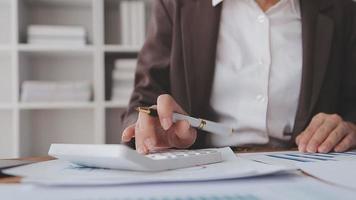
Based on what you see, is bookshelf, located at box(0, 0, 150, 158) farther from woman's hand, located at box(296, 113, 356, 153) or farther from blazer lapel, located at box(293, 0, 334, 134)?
woman's hand, located at box(296, 113, 356, 153)

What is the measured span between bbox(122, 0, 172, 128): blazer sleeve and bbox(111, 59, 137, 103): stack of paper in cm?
85

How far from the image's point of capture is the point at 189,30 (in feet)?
2.83

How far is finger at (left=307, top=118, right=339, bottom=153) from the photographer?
60cm

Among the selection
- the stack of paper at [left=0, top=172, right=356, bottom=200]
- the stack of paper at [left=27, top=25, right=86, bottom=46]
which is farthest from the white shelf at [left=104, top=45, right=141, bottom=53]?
the stack of paper at [left=0, top=172, right=356, bottom=200]

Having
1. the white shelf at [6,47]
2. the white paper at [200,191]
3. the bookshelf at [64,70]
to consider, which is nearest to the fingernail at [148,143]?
the white paper at [200,191]

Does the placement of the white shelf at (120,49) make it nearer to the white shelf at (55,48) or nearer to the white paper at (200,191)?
the white shelf at (55,48)

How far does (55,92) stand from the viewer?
171 cm

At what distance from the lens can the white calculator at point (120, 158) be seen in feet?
1.21

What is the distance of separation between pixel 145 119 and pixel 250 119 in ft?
1.00

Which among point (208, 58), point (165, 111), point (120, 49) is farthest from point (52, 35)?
point (165, 111)

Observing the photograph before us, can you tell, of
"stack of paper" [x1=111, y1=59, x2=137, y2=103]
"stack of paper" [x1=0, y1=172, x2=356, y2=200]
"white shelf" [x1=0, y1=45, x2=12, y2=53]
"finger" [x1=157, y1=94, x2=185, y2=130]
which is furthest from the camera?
"stack of paper" [x1=111, y1=59, x2=137, y2=103]

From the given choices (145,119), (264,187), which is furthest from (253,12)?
(264,187)

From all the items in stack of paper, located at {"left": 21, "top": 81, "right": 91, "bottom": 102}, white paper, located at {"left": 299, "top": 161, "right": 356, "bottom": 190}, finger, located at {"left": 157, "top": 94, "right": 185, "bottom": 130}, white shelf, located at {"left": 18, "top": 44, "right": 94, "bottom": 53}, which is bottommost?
white paper, located at {"left": 299, "top": 161, "right": 356, "bottom": 190}

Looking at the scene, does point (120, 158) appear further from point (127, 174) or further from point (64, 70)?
point (64, 70)
